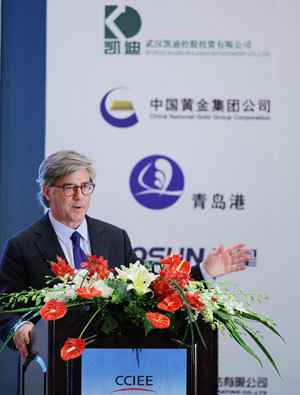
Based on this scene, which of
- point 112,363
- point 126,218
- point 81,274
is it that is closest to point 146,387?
point 112,363

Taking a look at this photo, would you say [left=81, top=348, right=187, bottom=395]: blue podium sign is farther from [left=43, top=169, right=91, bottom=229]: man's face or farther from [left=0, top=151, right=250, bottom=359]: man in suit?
[left=43, top=169, right=91, bottom=229]: man's face

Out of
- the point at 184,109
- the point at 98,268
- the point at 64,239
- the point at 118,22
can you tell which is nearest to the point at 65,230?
the point at 64,239

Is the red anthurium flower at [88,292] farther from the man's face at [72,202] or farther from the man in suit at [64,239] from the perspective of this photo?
the man's face at [72,202]

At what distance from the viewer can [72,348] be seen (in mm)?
1755

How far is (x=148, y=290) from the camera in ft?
6.18

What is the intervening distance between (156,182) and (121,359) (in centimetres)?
288

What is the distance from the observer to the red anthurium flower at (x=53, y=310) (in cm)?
177

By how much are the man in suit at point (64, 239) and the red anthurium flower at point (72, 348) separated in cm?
129

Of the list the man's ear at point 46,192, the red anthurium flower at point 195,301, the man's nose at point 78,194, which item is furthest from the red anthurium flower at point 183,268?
the man's ear at point 46,192

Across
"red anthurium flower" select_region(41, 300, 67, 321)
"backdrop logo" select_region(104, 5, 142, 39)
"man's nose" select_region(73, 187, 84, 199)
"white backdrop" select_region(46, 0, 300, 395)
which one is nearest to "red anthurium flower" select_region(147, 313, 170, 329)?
"red anthurium flower" select_region(41, 300, 67, 321)

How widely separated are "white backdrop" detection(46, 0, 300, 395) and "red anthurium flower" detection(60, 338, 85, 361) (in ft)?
9.30

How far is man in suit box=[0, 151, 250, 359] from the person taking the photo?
3.09m

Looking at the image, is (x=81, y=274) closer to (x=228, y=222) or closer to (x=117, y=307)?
(x=117, y=307)

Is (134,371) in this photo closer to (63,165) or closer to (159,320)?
(159,320)
